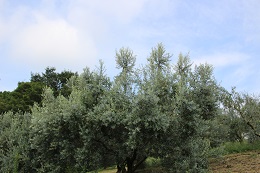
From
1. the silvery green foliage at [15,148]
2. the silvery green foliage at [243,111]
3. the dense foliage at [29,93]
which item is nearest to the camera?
the silvery green foliage at [15,148]

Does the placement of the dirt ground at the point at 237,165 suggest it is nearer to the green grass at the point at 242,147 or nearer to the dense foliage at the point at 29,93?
the green grass at the point at 242,147

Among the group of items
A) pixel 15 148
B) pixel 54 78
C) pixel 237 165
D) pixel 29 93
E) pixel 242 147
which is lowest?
pixel 237 165

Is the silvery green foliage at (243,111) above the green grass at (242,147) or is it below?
above

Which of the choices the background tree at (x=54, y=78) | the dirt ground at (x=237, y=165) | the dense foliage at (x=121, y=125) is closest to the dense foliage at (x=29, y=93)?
the background tree at (x=54, y=78)

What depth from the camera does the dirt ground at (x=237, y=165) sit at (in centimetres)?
1225

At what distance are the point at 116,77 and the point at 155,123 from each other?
3.66 m

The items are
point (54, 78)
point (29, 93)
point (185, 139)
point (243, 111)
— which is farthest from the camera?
point (54, 78)

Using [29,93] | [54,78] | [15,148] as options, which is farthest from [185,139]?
[54,78]

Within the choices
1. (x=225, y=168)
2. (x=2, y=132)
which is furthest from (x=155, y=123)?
(x=2, y=132)

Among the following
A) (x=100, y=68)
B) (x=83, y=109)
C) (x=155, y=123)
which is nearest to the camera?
(x=155, y=123)

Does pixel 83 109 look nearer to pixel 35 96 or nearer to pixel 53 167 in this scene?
pixel 53 167

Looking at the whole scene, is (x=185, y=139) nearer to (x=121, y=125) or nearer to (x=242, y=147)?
(x=121, y=125)

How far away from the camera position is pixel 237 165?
43.9ft

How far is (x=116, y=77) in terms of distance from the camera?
44.4 feet
